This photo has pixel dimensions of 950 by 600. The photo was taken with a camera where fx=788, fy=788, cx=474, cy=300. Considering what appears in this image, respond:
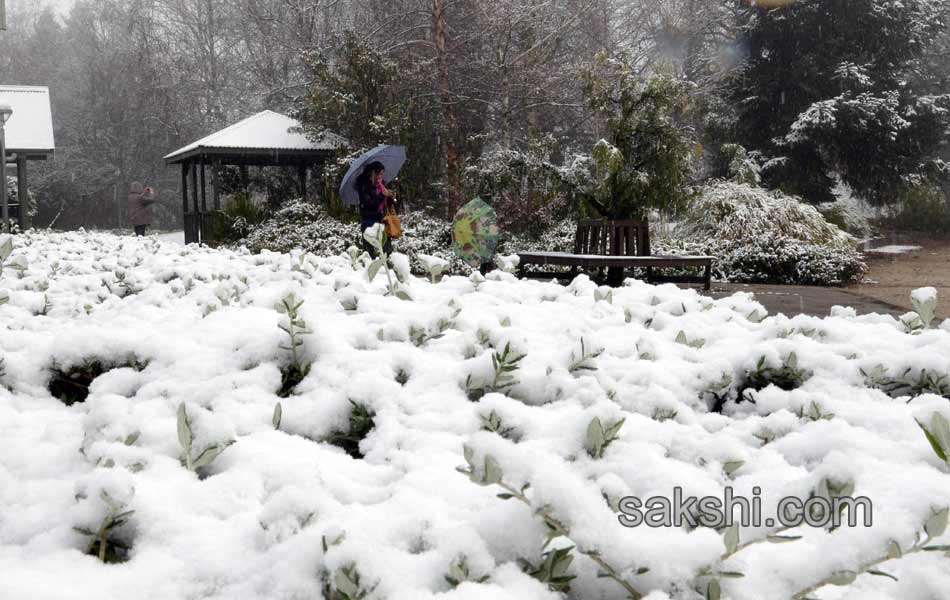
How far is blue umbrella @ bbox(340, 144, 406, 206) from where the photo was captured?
1157cm

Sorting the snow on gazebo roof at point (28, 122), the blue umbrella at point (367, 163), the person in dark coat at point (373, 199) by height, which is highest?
the snow on gazebo roof at point (28, 122)

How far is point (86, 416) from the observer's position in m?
1.65

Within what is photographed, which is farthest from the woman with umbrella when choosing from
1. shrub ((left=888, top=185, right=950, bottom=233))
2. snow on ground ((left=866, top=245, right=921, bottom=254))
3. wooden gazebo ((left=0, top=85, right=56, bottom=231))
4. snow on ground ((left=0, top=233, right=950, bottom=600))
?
shrub ((left=888, top=185, right=950, bottom=233))

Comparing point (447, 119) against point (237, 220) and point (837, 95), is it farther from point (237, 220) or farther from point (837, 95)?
point (837, 95)

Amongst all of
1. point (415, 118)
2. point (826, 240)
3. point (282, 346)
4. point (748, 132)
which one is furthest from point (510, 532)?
point (748, 132)

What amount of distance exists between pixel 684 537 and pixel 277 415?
889 mm

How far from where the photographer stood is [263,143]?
1792cm

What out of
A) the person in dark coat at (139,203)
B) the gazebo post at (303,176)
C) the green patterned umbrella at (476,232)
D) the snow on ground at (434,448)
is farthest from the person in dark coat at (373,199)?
the person in dark coat at (139,203)

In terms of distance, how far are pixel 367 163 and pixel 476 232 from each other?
9.39 feet

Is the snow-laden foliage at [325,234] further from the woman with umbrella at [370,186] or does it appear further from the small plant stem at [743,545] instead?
the small plant stem at [743,545]

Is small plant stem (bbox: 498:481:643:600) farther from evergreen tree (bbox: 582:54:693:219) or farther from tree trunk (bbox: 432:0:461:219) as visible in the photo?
tree trunk (bbox: 432:0:461:219)

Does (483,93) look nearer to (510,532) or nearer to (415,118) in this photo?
(415,118)

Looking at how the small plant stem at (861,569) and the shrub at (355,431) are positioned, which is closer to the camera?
the small plant stem at (861,569)

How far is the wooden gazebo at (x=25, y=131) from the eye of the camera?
20000 millimetres
